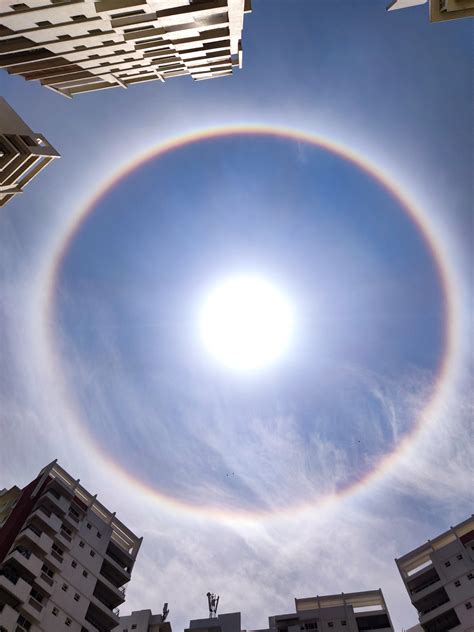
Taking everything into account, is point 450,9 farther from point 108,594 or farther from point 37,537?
point 108,594

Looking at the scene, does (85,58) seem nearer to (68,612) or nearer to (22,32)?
(22,32)

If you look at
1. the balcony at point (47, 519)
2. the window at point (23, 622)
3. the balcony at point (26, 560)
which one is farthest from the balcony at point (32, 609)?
the balcony at point (47, 519)

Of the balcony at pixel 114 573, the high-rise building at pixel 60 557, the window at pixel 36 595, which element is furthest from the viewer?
the balcony at pixel 114 573

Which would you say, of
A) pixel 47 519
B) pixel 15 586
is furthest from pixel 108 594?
pixel 15 586

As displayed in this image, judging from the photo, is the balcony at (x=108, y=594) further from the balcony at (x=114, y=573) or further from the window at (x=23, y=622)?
the window at (x=23, y=622)

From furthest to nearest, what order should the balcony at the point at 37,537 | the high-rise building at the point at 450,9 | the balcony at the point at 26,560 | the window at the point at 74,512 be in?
the window at the point at 74,512, the balcony at the point at 37,537, the balcony at the point at 26,560, the high-rise building at the point at 450,9

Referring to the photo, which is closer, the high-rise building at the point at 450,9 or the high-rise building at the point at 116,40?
the high-rise building at the point at 450,9

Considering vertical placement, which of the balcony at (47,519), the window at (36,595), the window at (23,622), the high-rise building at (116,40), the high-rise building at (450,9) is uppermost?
the high-rise building at (116,40)
